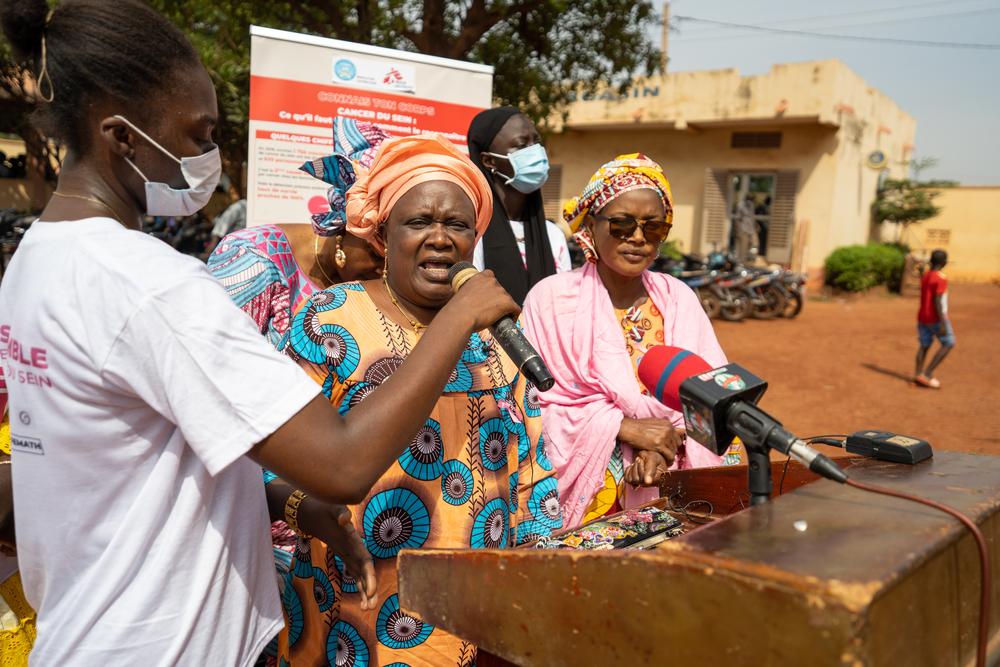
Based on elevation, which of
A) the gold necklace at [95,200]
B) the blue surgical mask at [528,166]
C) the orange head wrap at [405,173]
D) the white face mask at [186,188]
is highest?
the blue surgical mask at [528,166]

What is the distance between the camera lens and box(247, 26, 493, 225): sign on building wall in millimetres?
3803

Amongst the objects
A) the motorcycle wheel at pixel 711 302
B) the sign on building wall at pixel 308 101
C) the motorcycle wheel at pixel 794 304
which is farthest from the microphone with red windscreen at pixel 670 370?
the motorcycle wheel at pixel 794 304

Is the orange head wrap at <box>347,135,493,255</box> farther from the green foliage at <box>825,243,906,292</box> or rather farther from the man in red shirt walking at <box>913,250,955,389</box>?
the green foliage at <box>825,243,906,292</box>

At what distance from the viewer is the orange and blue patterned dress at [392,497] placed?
5.02ft

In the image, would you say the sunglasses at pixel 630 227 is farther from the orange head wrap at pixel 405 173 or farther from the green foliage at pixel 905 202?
the green foliage at pixel 905 202

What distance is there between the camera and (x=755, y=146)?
54.1 ft

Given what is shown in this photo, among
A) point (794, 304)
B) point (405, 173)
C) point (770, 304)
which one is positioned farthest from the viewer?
point (794, 304)

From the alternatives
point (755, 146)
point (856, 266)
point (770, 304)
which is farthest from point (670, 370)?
point (856, 266)

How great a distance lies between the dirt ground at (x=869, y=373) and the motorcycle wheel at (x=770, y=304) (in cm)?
20

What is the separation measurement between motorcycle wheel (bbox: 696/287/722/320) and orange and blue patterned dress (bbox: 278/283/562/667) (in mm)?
11872

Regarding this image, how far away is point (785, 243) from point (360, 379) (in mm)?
16697

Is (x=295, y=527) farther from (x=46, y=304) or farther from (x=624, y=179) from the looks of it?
(x=624, y=179)

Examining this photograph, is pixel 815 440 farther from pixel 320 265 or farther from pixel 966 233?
pixel 966 233

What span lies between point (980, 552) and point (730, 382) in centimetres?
37
